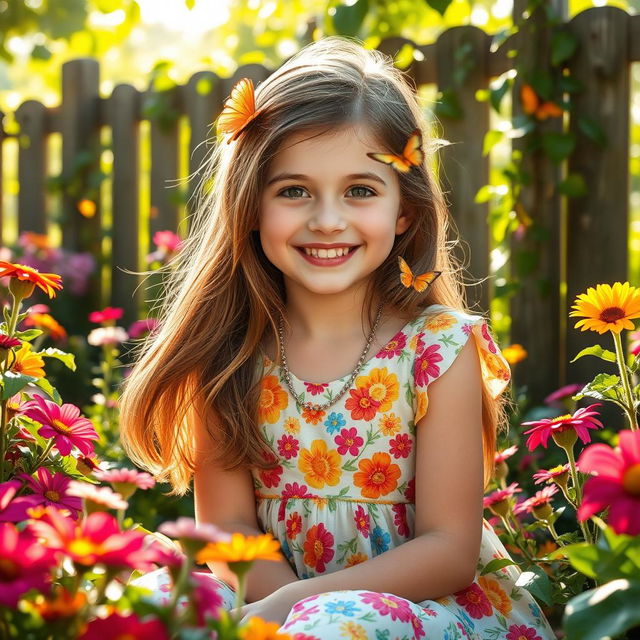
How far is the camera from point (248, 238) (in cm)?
203

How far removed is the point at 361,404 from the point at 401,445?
0.11 m

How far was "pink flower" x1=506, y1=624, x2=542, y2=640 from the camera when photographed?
5.74 ft

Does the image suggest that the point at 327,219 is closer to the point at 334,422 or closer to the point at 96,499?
the point at 334,422

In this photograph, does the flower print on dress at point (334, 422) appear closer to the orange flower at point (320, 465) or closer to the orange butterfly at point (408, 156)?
the orange flower at point (320, 465)

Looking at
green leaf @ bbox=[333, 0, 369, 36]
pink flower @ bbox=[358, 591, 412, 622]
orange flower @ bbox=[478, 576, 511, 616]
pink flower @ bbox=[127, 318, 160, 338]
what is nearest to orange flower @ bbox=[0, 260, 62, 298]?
pink flower @ bbox=[358, 591, 412, 622]

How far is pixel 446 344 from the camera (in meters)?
1.87

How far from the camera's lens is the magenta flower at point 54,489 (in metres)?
1.48

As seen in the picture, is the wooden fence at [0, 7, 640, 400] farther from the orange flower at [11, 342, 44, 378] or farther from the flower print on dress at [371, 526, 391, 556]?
the orange flower at [11, 342, 44, 378]

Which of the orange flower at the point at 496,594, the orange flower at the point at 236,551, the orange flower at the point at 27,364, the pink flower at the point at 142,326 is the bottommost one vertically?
the orange flower at the point at 496,594

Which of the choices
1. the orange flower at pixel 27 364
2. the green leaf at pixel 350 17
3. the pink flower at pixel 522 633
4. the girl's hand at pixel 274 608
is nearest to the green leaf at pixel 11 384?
the orange flower at pixel 27 364

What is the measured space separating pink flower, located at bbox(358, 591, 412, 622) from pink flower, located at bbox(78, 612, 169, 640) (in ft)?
1.94

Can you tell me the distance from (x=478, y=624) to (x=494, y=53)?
74.7 inches

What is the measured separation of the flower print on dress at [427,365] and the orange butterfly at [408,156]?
1.09ft

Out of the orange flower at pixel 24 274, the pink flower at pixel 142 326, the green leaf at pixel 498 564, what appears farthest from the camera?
the pink flower at pixel 142 326
